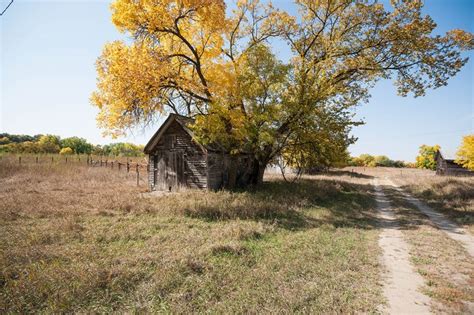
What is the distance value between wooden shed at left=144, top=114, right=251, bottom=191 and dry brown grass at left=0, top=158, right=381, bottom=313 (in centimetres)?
563

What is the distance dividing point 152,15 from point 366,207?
16.6 meters

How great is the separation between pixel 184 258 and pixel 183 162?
13175 millimetres

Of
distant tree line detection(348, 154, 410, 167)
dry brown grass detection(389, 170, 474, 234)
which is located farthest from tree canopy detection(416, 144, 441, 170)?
dry brown grass detection(389, 170, 474, 234)

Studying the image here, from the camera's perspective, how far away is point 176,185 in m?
19.7

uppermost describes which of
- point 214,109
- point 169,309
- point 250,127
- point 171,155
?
point 214,109

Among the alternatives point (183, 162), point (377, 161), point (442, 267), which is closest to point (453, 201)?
point (442, 267)

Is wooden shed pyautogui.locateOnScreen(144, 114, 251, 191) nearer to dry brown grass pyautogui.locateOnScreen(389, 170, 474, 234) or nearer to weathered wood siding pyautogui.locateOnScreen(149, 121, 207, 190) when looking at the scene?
weathered wood siding pyautogui.locateOnScreen(149, 121, 207, 190)

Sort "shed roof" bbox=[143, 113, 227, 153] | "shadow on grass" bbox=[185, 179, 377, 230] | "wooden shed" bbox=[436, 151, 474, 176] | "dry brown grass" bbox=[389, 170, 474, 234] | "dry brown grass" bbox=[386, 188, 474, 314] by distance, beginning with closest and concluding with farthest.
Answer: "dry brown grass" bbox=[386, 188, 474, 314] → "shadow on grass" bbox=[185, 179, 377, 230] → "dry brown grass" bbox=[389, 170, 474, 234] → "shed roof" bbox=[143, 113, 227, 153] → "wooden shed" bbox=[436, 151, 474, 176]

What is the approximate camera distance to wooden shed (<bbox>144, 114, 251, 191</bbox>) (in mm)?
19039

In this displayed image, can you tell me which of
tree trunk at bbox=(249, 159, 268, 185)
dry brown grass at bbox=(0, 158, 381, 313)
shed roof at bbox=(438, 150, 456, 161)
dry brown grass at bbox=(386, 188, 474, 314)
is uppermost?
shed roof at bbox=(438, 150, 456, 161)

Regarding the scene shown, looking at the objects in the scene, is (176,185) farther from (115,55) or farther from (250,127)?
(115,55)

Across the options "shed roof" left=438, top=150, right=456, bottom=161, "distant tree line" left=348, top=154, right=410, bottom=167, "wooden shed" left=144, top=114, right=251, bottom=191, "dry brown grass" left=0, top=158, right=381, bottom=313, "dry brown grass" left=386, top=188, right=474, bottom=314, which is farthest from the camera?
"distant tree line" left=348, top=154, right=410, bottom=167

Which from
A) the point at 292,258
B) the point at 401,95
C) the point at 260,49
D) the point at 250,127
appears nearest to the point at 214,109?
the point at 250,127

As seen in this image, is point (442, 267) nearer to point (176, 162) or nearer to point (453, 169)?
point (176, 162)
